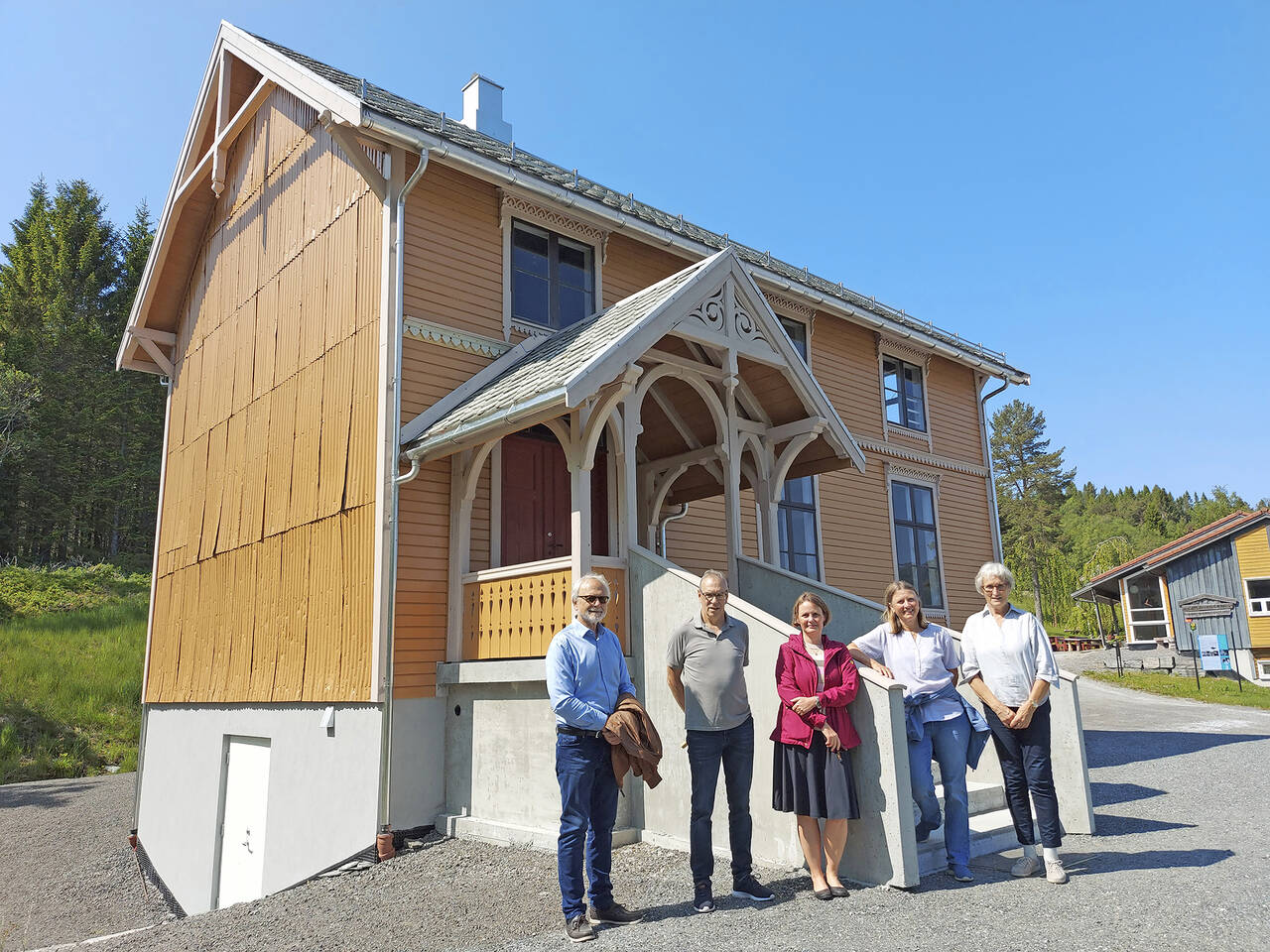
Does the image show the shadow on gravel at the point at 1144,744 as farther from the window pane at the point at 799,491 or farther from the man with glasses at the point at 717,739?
the man with glasses at the point at 717,739

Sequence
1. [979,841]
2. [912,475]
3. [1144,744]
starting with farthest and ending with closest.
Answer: [912,475] → [1144,744] → [979,841]

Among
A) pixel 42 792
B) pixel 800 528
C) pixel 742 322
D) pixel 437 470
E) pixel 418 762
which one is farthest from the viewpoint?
pixel 42 792

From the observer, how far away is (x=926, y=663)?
213 inches

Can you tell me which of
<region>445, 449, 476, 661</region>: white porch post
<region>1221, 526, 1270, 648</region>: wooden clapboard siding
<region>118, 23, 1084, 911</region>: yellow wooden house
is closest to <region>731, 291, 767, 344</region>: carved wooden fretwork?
<region>118, 23, 1084, 911</region>: yellow wooden house

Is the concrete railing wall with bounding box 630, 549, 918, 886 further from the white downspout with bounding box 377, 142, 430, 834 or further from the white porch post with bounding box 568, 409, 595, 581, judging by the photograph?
the white downspout with bounding box 377, 142, 430, 834

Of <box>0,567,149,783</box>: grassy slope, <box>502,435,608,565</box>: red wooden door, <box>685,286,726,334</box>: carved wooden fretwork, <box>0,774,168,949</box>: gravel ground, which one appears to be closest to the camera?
<box>685,286,726,334</box>: carved wooden fretwork

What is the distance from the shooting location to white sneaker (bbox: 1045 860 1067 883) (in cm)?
507

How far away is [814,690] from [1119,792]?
206 inches

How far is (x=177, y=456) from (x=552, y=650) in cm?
1297

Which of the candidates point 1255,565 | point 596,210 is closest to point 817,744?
point 596,210

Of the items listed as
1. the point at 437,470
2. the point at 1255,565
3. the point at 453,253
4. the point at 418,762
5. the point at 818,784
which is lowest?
the point at 418,762

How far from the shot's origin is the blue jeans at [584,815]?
4.79m

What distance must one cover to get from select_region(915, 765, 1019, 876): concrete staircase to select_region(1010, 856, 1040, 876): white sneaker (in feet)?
1.62

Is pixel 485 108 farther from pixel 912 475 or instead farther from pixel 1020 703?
pixel 1020 703
